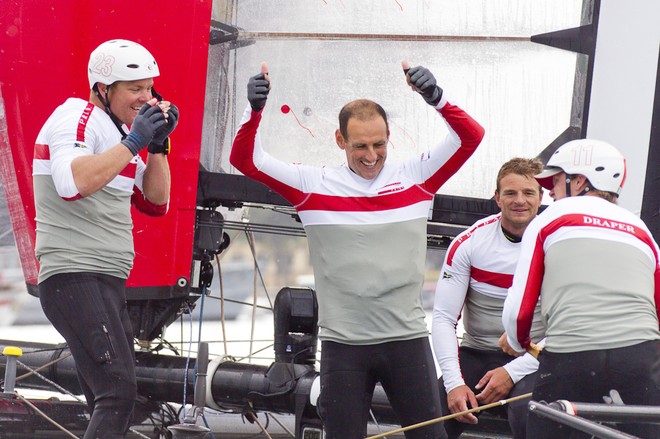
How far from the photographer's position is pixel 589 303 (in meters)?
2.85

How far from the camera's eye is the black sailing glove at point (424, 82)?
314 cm

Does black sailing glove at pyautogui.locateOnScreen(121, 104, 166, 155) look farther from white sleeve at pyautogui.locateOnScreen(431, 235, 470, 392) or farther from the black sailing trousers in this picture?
white sleeve at pyautogui.locateOnScreen(431, 235, 470, 392)

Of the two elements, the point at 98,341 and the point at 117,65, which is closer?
the point at 98,341

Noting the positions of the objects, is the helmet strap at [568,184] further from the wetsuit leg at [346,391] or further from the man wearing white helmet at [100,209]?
the man wearing white helmet at [100,209]

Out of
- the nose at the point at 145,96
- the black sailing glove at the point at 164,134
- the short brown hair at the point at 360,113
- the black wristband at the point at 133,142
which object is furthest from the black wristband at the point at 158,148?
the short brown hair at the point at 360,113

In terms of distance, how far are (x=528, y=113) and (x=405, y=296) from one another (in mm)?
1731

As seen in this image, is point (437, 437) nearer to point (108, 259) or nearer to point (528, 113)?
point (108, 259)

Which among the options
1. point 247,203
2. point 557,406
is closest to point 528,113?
point 247,203

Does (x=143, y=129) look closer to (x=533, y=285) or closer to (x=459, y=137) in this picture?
(x=459, y=137)

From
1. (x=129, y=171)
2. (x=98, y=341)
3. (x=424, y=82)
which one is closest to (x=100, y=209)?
(x=129, y=171)

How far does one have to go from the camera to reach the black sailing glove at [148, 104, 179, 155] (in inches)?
128

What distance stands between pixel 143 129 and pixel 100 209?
300mm

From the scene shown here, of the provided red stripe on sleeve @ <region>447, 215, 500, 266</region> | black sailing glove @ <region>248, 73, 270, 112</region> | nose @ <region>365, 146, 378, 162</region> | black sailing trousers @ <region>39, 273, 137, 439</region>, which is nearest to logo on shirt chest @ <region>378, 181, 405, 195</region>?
nose @ <region>365, 146, 378, 162</region>

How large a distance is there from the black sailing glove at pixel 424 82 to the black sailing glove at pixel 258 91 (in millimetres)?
426
